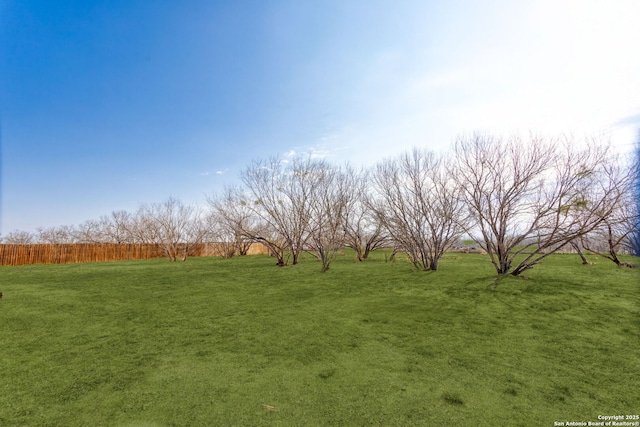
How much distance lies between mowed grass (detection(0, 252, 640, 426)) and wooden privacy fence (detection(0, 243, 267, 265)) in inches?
780

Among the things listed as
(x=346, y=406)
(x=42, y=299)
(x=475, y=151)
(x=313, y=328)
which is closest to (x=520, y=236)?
(x=475, y=151)

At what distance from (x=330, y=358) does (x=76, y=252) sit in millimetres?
28606

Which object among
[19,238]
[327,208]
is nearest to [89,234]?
[19,238]

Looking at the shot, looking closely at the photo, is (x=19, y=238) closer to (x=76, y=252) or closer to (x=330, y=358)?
(x=76, y=252)

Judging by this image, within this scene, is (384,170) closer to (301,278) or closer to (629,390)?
(301,278)

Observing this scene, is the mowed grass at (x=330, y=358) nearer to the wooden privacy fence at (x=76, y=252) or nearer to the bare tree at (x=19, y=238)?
the wooden privacy fence at (x=76, y=252)

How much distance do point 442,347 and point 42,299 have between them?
889 cm

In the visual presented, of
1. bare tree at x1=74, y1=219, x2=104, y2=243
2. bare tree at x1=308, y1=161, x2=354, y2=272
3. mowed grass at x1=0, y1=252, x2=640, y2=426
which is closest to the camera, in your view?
mowed grass at x1=0, y1=252, x2=640, y2=426

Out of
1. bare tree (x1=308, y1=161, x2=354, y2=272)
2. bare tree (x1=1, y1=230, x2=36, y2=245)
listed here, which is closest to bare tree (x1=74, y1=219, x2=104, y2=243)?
bare tree (x1=1, y1=230, x2=36, y2=245)

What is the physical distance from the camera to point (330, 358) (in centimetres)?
364

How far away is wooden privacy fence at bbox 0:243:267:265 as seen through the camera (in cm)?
2075

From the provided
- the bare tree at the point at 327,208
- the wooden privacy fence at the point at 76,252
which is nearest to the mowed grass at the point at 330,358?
the bare tree at the point at 327,208

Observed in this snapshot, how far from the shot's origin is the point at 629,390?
9.08ft

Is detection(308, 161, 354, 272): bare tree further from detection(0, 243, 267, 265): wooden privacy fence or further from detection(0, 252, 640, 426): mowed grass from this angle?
detection(0, 243, 267, 265): wooden privacy fence
